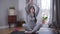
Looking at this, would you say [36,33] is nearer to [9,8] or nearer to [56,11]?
[56,11]

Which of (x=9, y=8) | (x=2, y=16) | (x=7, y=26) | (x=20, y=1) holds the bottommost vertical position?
(x=7, y=26)

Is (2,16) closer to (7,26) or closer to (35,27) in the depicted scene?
(7,26)

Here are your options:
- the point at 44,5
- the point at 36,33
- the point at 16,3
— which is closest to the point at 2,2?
the point at 16,3

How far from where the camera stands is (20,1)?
5484 mm

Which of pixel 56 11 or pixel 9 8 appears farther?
pixel 9 8

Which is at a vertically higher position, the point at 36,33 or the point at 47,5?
the point at 47,5

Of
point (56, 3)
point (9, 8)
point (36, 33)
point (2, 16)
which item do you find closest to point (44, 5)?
point (56, 3)

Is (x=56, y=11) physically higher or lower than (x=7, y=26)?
higher

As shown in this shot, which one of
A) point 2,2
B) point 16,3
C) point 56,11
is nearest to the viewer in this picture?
point 56,11

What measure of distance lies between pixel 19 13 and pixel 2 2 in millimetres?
1080

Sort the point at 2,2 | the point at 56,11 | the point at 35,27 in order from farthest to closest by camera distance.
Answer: the point at 2,2 → the point at 56,11 → the point at 35,27

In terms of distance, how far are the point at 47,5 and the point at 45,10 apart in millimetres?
269

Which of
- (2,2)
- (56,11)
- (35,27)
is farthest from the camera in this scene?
(2,2)

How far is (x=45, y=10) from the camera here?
5520 millimetres
